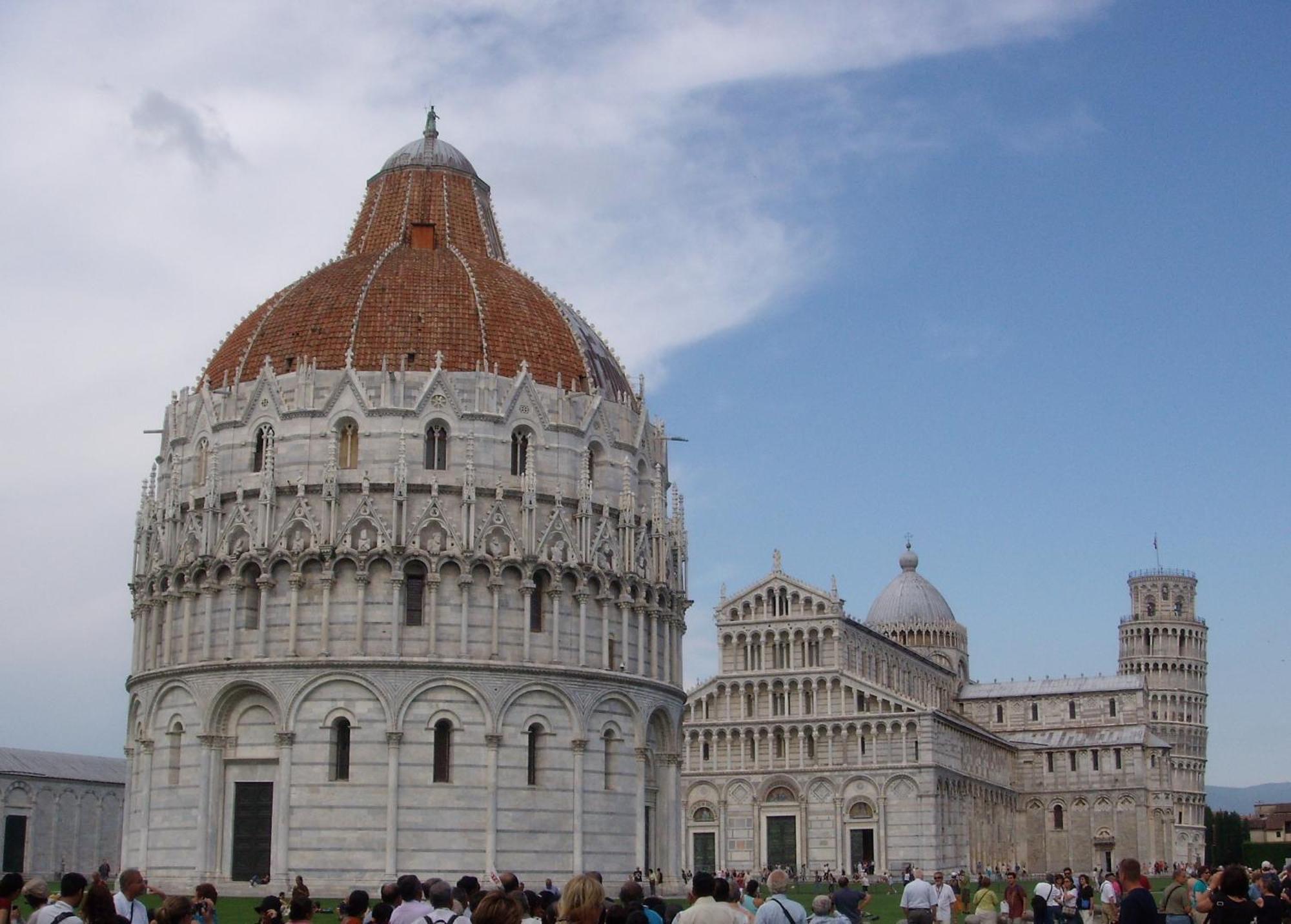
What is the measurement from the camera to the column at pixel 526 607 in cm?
5347

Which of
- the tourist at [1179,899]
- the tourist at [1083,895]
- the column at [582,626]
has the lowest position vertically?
the tourist at [1083,895]

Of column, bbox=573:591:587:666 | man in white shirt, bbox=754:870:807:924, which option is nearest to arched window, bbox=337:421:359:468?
column, bbox=573:591:587:666

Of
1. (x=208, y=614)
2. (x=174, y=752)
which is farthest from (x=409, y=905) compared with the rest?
(x=174, y=752)

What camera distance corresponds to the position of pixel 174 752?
178 feet

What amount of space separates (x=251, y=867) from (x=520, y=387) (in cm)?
1789

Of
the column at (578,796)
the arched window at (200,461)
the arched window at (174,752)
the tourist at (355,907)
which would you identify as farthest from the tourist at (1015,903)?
the arched window at (200,461)

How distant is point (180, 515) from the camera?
185 feet

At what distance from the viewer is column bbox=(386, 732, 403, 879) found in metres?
50.7

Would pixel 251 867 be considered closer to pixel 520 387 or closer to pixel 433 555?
pixel 433 555

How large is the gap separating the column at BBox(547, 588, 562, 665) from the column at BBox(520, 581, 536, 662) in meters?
0.71

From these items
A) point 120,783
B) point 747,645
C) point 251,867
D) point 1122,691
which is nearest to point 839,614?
point 747,645

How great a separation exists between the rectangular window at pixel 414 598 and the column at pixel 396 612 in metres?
0.28

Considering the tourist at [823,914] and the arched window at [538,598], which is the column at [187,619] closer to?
the arched window at [538,598]

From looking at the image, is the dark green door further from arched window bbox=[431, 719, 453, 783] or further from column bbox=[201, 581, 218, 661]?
column bbox=[201, 581, 218, 661]
